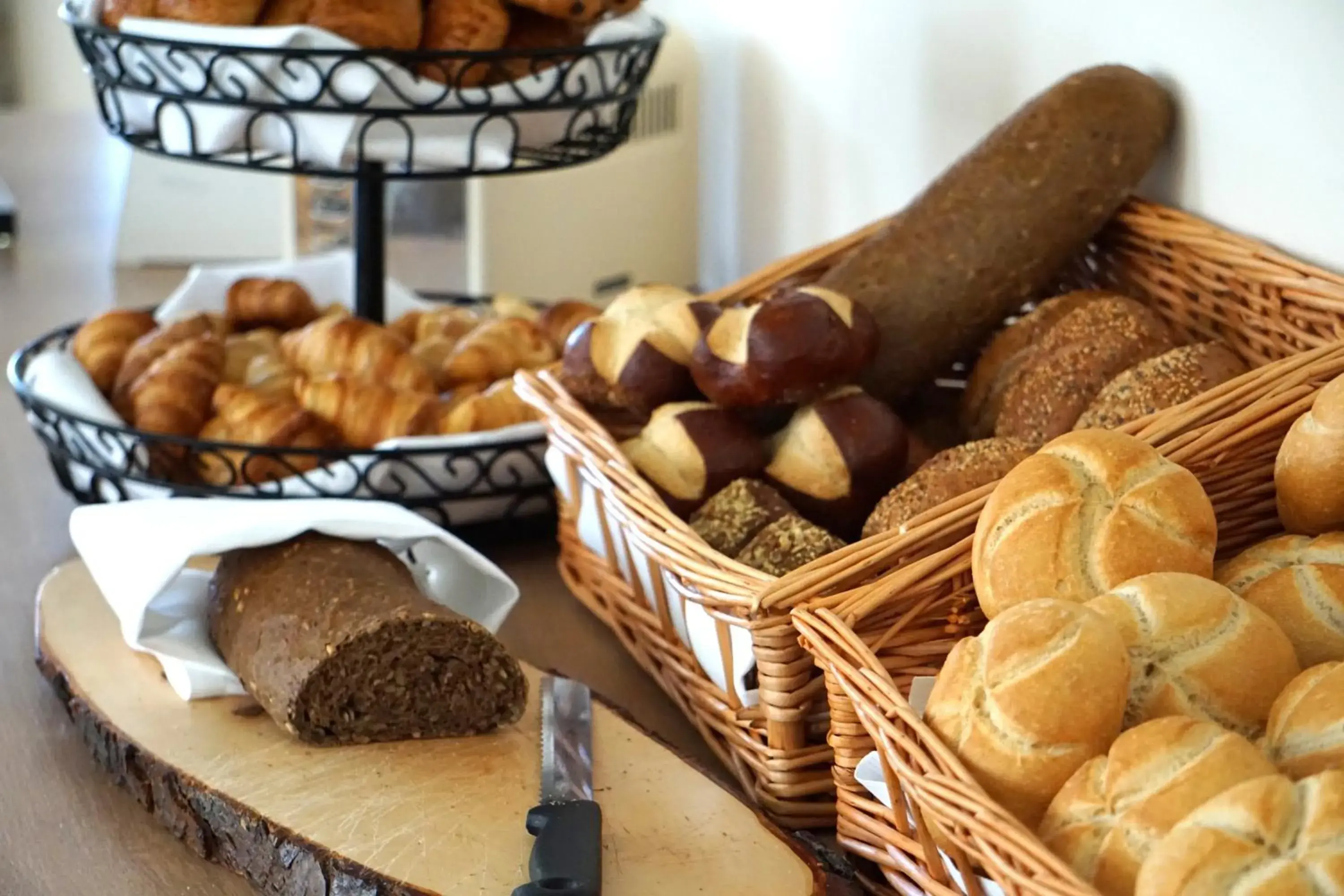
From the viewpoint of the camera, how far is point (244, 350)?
4.40 feet

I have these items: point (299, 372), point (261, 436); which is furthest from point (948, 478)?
point (299, 372)

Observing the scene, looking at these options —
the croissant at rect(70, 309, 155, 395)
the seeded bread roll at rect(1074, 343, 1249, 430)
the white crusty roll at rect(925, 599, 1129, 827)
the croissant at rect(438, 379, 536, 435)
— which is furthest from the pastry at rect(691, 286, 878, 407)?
the croissant at rect(70, 309, 155, 395)

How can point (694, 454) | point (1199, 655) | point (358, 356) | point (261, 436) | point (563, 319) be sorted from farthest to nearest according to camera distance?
1. point (563, 319)
2. point (358, 356)
3. point (261, 436)
4. point (694, 454)
5. point (1199, 655)

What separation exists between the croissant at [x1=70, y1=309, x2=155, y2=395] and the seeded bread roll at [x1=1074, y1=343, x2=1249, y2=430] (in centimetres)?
85

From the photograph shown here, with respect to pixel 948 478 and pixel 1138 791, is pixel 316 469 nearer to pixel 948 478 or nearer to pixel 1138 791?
pixel 948 478

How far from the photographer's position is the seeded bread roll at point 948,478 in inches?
32.5

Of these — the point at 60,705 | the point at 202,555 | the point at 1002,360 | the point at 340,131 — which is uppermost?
the point at 340,131

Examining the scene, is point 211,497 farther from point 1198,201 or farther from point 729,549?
point 1198,201

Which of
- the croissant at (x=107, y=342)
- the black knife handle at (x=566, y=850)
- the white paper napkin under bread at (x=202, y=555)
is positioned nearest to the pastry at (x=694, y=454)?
the white paper napkin under bread at (x=202, y=555)

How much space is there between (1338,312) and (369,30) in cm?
73

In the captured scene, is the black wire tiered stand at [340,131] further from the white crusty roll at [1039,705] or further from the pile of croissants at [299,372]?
the white crusty roll at [1039,705]

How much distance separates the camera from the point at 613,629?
3.48 feet

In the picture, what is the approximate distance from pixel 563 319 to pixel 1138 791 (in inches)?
36.6

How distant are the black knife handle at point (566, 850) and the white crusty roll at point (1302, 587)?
337 mm
